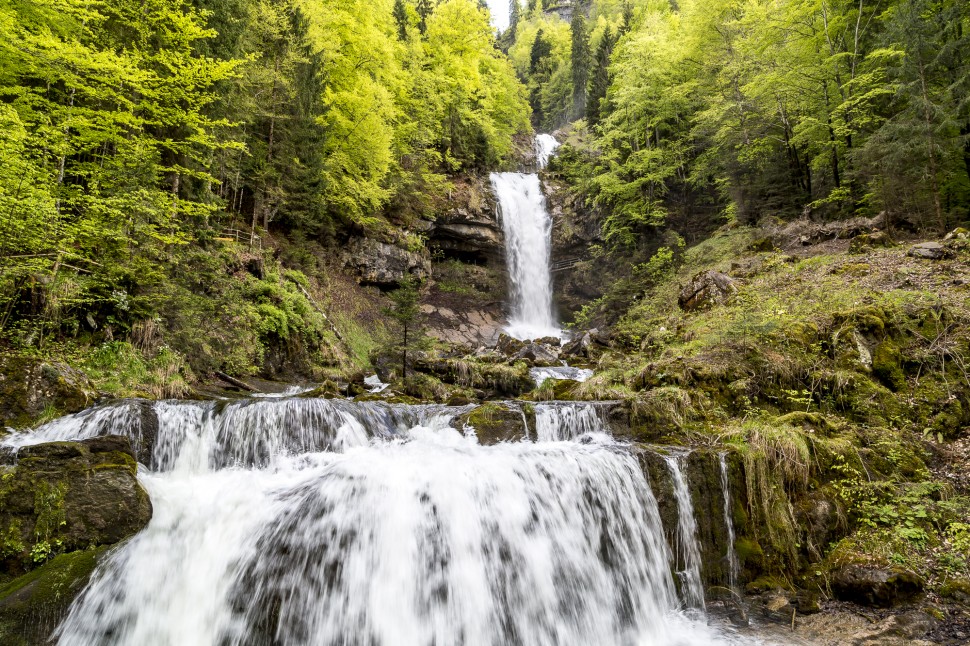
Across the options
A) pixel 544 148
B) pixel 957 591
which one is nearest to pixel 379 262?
pixel 544 148

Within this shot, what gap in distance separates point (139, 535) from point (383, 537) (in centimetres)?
224

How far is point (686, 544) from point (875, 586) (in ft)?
5.55

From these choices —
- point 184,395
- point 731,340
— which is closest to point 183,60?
point 184,395

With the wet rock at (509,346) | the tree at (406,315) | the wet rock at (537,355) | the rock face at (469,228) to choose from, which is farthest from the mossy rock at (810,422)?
the rock face at (469,228)

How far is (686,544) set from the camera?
5.20 meters

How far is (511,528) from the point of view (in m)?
4.83

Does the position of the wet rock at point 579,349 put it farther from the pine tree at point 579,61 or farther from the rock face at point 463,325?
the pine tree at point 579,61

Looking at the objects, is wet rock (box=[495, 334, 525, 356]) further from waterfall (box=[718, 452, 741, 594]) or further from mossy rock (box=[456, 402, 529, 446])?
waterfall (box=[718, 452, 741, 594])

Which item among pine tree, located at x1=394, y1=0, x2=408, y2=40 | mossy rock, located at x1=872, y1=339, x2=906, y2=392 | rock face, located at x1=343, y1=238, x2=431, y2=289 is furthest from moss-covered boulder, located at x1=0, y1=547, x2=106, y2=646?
pine tree, located at x1=394, y1=0, x2=408, y2=40

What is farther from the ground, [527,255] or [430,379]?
[527,255]

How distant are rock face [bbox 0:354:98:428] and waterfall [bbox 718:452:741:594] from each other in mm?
8460

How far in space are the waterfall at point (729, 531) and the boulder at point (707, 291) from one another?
272 inches

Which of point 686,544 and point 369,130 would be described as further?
point 369,130

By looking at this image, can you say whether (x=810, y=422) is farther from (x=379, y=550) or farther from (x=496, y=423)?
(x=379, y=550)
